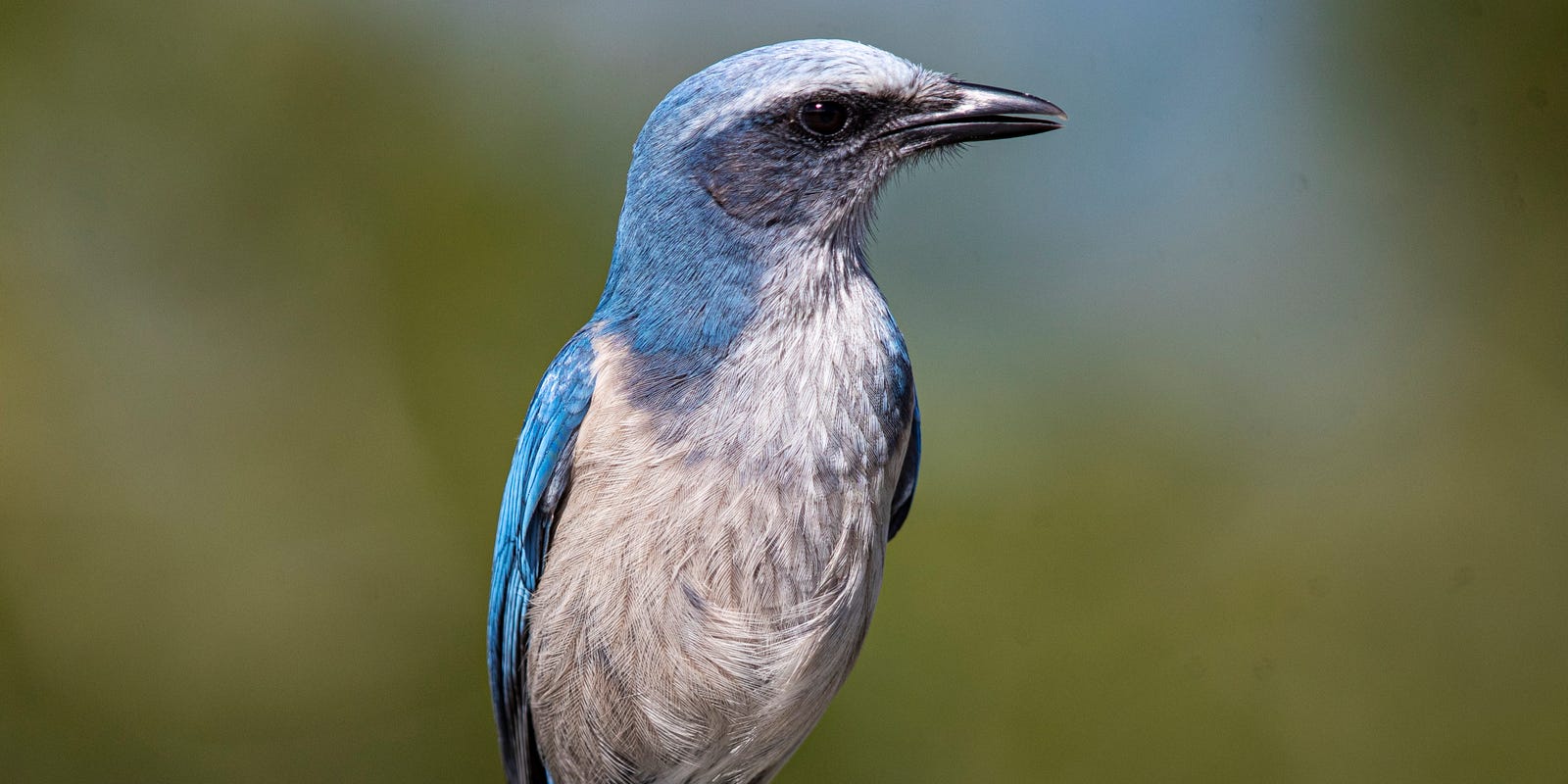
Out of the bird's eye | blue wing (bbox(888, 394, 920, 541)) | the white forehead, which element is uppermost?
the white forehead

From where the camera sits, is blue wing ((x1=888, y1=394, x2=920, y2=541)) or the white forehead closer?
the white forehead

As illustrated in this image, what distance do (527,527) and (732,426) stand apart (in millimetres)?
674

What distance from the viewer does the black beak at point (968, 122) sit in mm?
2783

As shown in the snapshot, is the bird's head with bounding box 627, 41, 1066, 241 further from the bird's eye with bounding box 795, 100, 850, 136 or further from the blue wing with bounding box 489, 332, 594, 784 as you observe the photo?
the blue wing with bounding box 489, 332, 594, 784

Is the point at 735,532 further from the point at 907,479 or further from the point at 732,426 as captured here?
the point at 907,479

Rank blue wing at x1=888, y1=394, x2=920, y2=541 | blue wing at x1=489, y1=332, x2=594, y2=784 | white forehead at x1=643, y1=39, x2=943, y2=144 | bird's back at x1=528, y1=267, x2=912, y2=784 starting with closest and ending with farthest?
bird's back at x1=528, y1=267, x2=912, y2=784
white forehead at x1=643, y1=39, x2=943, y2=144
blue wing at x1=489, y1=332, x2=594, y2=784
blue wing at x1=888, y1=394, x2=920, y2=541

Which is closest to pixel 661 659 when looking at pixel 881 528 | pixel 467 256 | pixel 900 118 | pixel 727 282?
pixel 881 528

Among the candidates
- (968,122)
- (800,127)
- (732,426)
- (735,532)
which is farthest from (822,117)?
(735,532)

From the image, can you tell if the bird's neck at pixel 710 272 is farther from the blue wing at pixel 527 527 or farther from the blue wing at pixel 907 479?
the blue wing at pixel 907 479

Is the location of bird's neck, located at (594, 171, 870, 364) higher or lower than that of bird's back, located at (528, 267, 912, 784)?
higher

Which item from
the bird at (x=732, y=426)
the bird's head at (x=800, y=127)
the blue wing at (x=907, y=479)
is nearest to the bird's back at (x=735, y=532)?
the bird at (x=732, y=426)

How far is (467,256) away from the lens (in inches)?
220

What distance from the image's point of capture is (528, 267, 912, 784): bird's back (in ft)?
8.30

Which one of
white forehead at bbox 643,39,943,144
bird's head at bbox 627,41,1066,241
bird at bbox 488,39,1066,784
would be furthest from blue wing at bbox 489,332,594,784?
white forehead at bbox 643,39,943,144
